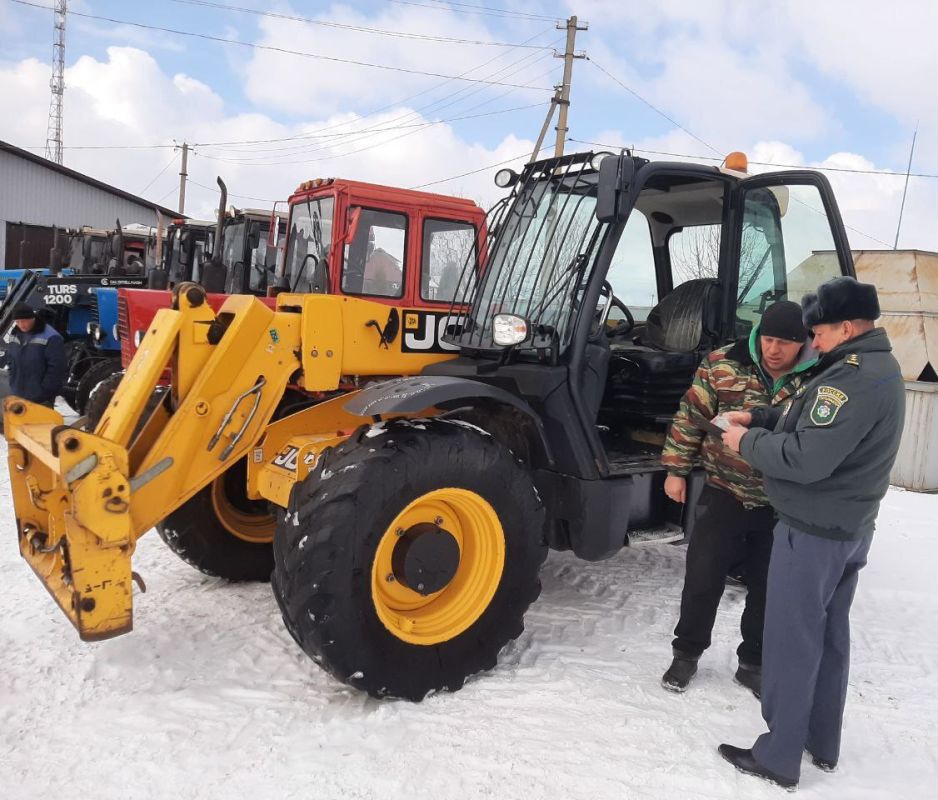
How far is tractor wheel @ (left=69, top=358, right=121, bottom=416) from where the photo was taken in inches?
361

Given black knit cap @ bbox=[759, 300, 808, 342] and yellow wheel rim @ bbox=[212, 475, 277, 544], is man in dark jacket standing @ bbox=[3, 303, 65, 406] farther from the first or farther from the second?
black knit cap @ bbox=[759, 300, 808, 342]

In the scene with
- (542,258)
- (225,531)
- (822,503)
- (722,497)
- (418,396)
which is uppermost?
(542,258)

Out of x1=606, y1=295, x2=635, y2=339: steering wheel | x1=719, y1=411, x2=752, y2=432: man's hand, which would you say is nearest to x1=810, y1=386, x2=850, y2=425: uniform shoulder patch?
x1=719, y1=411, x2=752, y2=432: man's hand

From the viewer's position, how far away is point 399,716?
10.1 ft

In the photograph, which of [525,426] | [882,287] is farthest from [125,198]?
[525,426]

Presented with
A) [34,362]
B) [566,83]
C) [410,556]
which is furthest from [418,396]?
[566,83]

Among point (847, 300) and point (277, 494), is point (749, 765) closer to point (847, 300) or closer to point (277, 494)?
point (847, 300)

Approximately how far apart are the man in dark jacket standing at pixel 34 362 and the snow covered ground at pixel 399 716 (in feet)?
13.8

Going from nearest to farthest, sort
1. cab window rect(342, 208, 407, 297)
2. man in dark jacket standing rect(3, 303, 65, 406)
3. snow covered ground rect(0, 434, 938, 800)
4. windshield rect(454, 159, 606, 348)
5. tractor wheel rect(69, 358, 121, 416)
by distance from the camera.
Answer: snow covered ground rect(0, 434, 938, 800) → windshield rect(454, 159, 606, 348) → cab window rect(342, 208, 407, 297) → man in dark jacket standing rect(3, 303, 65, 406) → tractor wheel rect(69, 358, 121, 416)

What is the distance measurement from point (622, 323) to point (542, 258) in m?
0.87

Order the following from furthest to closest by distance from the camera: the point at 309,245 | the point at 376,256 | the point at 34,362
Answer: the point at 34,362 → the point at 309,245 → the point at 376,256

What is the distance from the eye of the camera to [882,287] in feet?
30.3

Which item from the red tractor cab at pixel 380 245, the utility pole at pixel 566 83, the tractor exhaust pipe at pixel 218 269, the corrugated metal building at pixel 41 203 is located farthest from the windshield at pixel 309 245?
the corrugated metal building at pixel 41 203

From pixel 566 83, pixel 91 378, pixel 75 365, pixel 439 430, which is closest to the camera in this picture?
pixel 439 430
